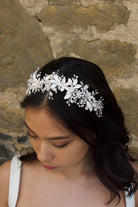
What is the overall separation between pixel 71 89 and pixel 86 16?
72cm

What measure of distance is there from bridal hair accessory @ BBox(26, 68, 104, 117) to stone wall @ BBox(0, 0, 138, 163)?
61 cm

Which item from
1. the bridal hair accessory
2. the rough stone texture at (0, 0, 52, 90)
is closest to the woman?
the bridal hair accessory

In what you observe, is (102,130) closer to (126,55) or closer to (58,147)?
(58,147)

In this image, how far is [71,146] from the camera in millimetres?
1074

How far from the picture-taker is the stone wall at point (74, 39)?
1.54 meters

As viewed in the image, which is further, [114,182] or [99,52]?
[99,52]

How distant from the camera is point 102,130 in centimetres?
117

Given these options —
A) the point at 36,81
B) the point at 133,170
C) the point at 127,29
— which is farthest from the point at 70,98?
the point at 127,29

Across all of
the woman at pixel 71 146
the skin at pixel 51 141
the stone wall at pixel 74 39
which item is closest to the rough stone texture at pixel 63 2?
the stone wall at pixel 74 39

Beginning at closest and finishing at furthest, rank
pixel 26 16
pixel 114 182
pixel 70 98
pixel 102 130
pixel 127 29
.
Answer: pixel 70 98, pixel 102 130, pixel 114 182, pixel 127 29, pixel 26 16

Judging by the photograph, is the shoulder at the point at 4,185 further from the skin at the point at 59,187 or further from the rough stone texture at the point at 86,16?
the rough stone texture at the point at 86,16

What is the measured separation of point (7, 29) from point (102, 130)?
0.99m

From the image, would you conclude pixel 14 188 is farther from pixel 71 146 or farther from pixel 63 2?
pixel 63 2

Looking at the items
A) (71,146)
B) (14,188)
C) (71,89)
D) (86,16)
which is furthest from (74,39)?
(14,188)
